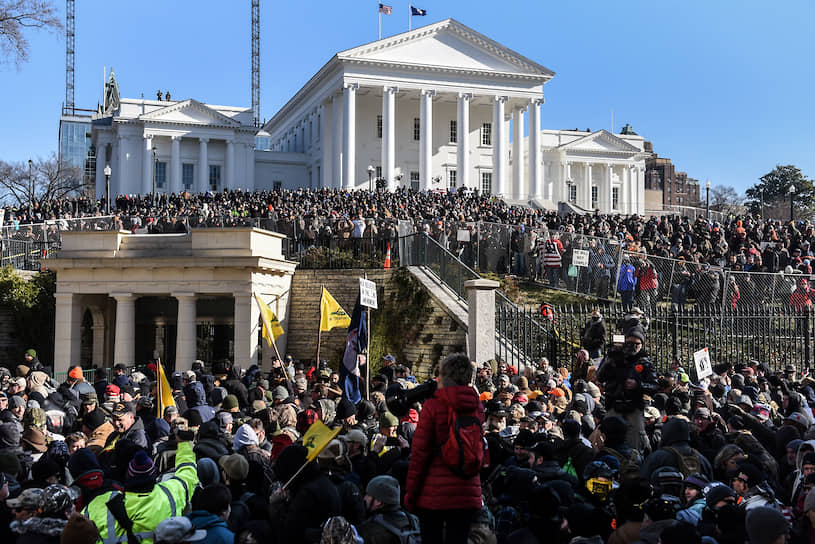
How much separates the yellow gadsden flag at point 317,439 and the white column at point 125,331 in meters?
17.8

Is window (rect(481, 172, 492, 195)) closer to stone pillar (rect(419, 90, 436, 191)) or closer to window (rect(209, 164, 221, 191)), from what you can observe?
stone pillar (rect(419, 90, 436, 191))

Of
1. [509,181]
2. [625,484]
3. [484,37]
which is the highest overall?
[484,37]

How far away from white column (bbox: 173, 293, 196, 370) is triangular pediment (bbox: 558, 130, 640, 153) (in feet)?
204

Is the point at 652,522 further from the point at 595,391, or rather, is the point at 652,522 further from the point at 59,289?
the point at 59,289

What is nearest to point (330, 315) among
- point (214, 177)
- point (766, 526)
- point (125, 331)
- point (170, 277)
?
point (170, 277)

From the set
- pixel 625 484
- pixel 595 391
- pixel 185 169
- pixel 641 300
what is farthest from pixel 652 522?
pixel 185 169

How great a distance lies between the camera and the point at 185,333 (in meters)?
23.4

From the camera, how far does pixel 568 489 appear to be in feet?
22.8

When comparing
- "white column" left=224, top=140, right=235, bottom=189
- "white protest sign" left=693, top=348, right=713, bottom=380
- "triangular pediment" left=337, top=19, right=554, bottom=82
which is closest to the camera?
"white protest sign" left=693, top=348, right=713, bottom=380

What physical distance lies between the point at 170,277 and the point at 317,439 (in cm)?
1795

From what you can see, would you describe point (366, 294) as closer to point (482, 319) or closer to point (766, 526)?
point (482, 319)

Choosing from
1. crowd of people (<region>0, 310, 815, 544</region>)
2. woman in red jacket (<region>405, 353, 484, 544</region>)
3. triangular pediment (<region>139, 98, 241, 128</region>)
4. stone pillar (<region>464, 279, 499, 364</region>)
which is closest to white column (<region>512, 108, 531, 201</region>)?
triangular pediment (<region>139, 98, 241, 128</region>)

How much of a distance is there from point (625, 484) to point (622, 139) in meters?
79.3

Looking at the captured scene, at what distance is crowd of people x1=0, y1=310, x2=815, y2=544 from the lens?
602cm
